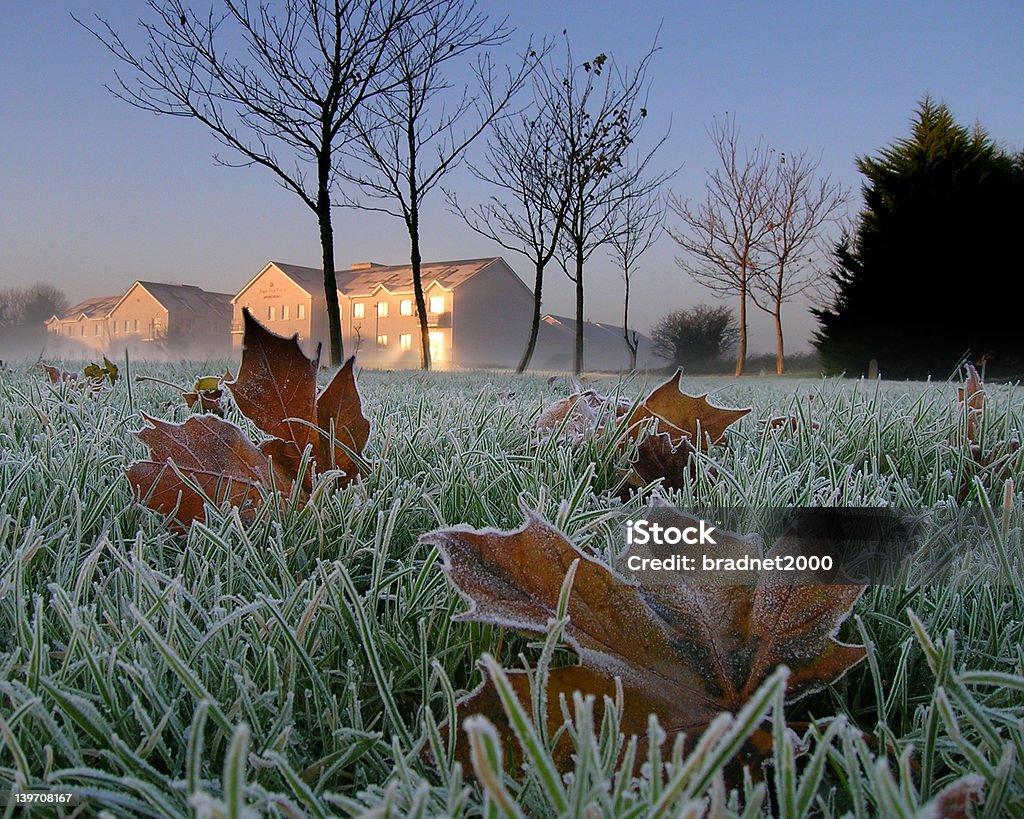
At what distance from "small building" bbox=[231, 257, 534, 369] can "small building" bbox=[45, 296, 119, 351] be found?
21.2ft

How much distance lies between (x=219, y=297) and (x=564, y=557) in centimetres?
3692

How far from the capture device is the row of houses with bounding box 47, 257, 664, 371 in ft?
102

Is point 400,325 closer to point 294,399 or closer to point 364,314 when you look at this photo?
point 364,314

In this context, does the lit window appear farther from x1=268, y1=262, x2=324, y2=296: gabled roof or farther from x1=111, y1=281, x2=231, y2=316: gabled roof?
x1=111, y1=281, x2=231, y2=316: gabled roof

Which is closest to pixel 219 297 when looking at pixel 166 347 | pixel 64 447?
pixel 166 347

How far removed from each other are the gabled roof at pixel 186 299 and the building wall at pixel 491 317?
36.6ft

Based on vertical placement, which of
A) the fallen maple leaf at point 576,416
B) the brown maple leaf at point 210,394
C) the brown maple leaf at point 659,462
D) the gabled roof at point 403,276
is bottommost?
the brown maple leaf at point 659,462

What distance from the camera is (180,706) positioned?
0.45 meters

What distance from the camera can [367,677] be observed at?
1.63ft

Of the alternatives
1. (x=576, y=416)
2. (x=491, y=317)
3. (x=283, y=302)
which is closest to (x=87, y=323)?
(x=283, y=302)

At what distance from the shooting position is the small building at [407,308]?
102 ft

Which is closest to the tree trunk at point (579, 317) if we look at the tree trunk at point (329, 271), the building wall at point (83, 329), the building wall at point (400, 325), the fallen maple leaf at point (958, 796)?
the tree trunk at point (329, 271)

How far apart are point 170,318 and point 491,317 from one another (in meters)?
14.2

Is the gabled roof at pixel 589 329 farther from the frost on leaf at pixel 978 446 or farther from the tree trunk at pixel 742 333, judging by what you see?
the frost on leaf at pixel 978 446
